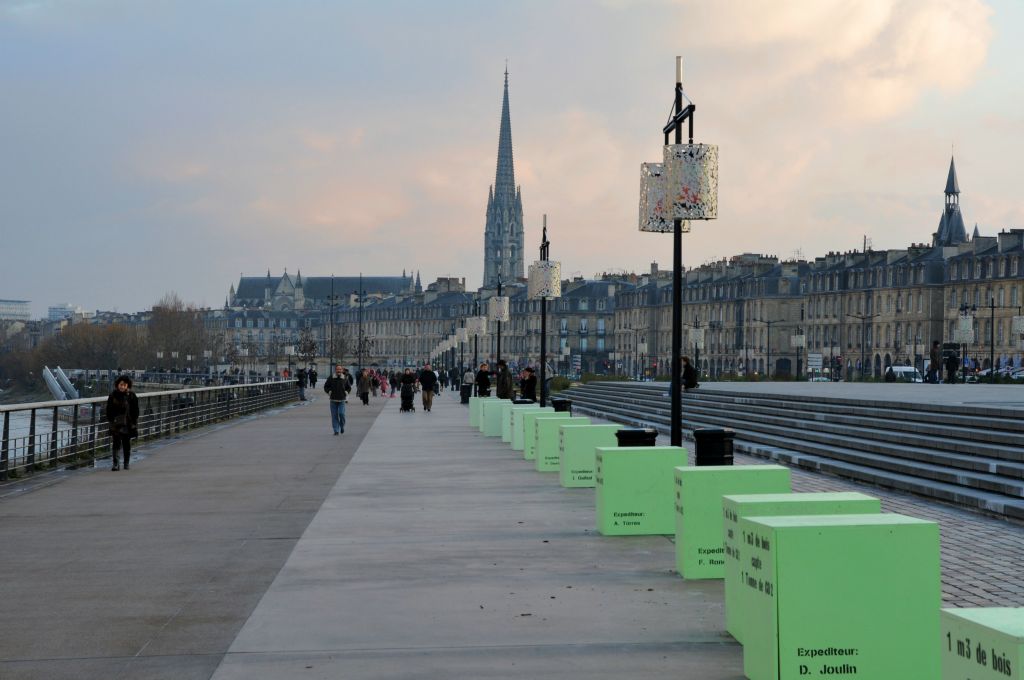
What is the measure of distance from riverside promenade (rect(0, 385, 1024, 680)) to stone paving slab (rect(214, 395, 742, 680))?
2 centimetres

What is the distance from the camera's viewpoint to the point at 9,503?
54.3 ft

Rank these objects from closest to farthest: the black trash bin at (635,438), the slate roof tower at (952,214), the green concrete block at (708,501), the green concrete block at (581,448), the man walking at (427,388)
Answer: the green concrete block at (708,501) → the black trash bin at (635,438) → the green concrete block at (581,448) → the man walking at (427,388) → the slate roof tower at (952,214)

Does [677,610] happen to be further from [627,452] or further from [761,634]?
Answer: [627,452]

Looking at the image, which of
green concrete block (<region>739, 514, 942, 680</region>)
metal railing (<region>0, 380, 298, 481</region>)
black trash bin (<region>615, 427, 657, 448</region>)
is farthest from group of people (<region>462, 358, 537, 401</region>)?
green concrete block (<region>739, 514, 942, 680</region>)

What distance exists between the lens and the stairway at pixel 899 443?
15.7m

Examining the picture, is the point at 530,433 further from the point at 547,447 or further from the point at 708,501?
the point at 708,501

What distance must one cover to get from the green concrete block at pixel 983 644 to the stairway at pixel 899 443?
29.9 feet

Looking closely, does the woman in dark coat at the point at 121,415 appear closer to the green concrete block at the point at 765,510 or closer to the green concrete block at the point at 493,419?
the green concrete block at the point at 493,419

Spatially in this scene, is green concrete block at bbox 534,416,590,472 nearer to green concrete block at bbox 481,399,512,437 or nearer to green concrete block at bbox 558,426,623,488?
green concrete block at bbox 558,426,623,488

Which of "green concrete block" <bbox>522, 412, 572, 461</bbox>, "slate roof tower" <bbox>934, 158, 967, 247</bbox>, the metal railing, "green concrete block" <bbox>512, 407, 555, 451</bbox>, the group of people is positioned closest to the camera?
the metal railing

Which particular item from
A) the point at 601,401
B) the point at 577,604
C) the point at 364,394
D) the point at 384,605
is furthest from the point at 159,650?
the point at 364,394

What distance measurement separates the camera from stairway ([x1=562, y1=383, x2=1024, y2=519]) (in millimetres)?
15719

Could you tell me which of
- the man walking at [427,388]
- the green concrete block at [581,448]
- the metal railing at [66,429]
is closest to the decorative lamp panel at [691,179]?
the green concrete block at [581,448]

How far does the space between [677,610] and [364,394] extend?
5018 cm
